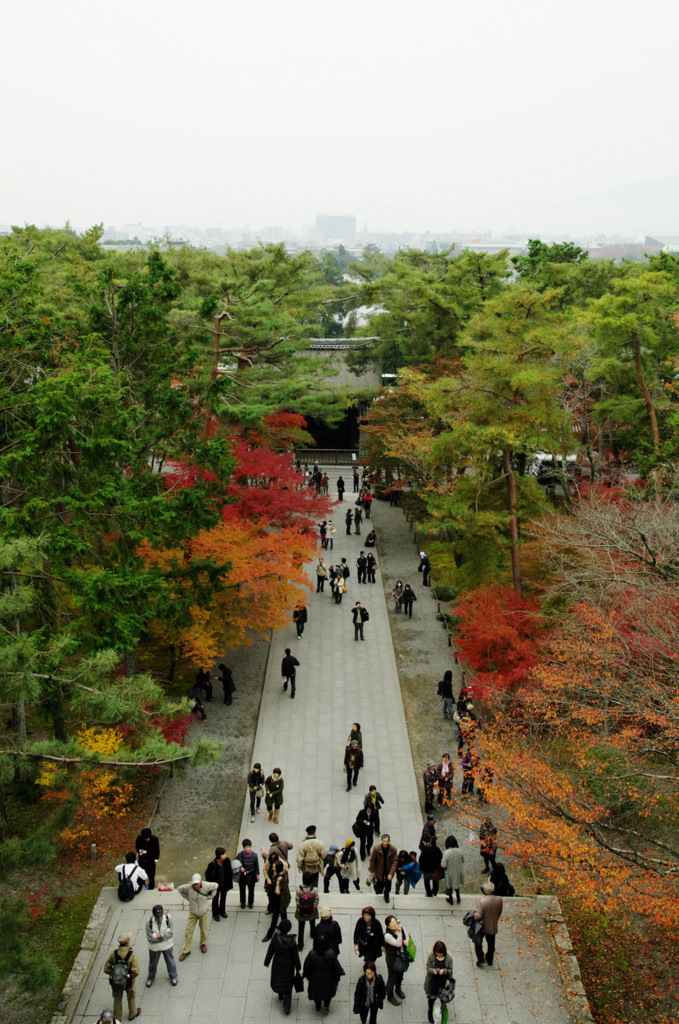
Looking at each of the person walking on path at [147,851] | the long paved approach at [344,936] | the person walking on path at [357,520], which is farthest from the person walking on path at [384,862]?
the person walking on path at [357,520]

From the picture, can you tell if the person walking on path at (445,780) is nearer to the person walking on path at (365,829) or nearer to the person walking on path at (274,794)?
the person walking on path at (365,829)

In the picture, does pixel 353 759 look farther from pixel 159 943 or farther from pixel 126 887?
pixel 159 943

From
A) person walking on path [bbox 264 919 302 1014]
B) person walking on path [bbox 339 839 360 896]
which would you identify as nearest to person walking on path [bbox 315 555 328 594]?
person walking on path [bbox 339 839 360 896]

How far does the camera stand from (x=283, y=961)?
10031 mm

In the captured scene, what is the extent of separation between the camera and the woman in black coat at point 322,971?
9.88 metres

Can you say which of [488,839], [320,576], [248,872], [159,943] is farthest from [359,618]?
[159,943]

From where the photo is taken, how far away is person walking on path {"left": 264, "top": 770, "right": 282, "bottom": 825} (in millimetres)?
14898

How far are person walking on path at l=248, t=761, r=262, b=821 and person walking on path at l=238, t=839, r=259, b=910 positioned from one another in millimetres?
2931

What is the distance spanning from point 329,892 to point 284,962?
9.94 feet

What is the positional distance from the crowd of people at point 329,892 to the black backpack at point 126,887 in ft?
0.07

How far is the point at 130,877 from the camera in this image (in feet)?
40.3

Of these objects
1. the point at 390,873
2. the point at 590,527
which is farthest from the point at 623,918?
the point at 590,527

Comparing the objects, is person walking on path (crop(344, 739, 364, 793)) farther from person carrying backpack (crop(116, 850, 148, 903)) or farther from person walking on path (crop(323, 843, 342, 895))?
person carrying backpack (crop(116, 850, 148, 903))

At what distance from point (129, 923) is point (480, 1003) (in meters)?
5.47
